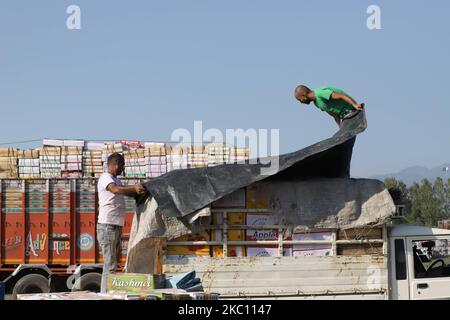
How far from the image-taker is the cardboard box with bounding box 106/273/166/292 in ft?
23.2

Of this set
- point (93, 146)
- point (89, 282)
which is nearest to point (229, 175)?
point (89, 282)

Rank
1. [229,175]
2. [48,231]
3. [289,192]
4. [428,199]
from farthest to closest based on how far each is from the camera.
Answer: [428,199] → [48,231] → [289,192] → [229,175]

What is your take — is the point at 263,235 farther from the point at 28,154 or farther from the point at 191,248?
the point at 28,154

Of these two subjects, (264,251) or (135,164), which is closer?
(264,251)

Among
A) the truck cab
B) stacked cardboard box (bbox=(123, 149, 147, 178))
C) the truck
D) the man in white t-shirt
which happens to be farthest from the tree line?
the man in white t-shirt

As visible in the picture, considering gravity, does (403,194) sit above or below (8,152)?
below

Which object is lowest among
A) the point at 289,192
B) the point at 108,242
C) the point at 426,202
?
the point at 108,242

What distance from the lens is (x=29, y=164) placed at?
17250 mm

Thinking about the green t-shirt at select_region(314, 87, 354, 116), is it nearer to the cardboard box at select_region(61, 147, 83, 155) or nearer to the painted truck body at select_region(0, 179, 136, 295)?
the painted truck body at select_region(0, 179, 136, 295)

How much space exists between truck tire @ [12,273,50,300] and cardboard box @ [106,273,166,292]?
897 centimetres

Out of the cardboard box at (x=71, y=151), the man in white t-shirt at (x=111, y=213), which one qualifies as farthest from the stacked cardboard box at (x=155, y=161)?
the man in white t-shirt at (x=111, y=213)

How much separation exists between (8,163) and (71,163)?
1.51m
